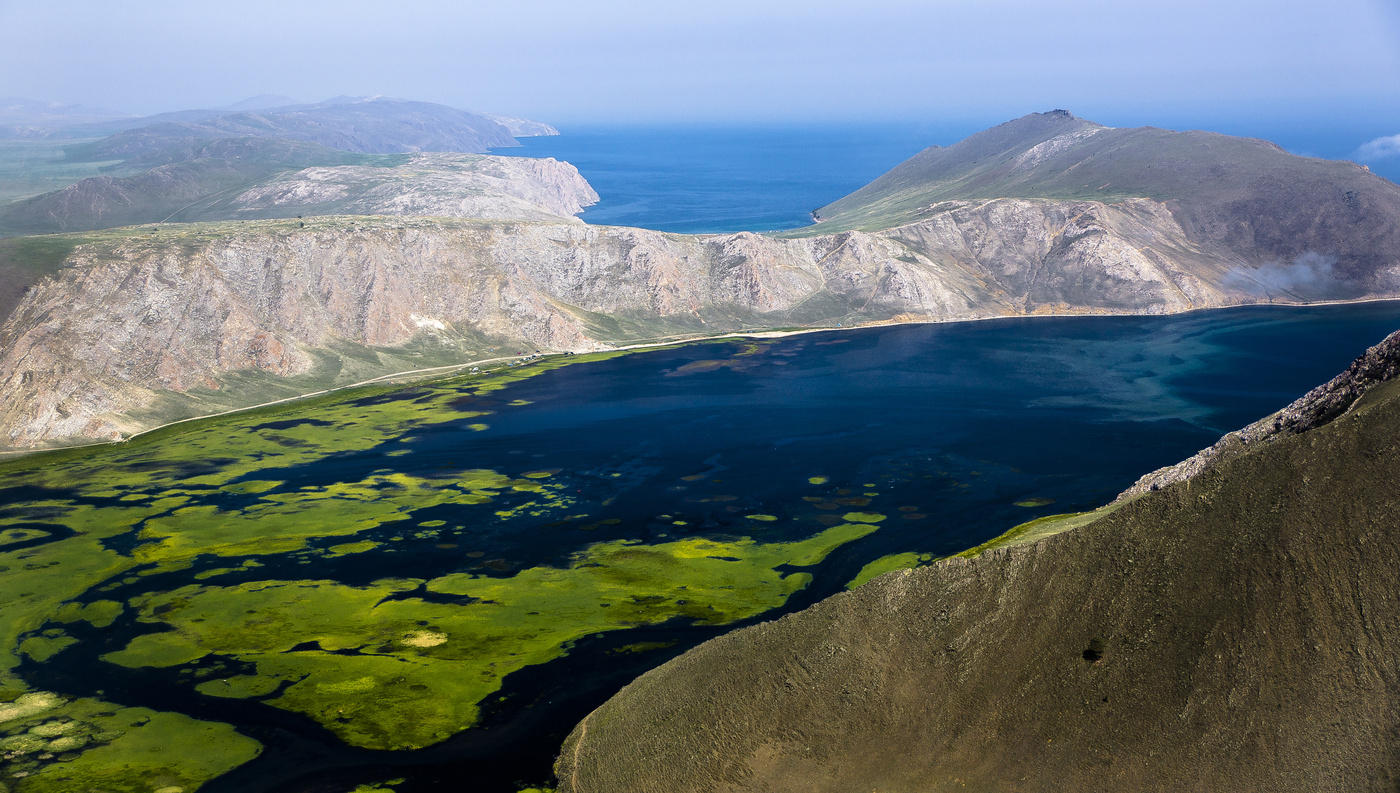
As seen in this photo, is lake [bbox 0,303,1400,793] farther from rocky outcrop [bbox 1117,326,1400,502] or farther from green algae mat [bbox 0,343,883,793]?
rocky outcrop [bbox 1117,326,1400,502]

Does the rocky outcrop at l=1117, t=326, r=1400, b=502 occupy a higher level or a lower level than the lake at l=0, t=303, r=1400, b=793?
higher

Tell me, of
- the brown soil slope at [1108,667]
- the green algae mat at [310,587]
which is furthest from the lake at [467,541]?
the brown soil slope at [1108,667]

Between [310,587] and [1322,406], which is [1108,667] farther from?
[310,587]

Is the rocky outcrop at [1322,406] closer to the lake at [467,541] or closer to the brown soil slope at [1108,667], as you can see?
the brown soil slope at [1108,667]

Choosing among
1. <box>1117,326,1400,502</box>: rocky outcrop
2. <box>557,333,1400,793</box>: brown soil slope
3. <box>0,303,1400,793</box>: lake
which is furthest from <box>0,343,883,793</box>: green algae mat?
<box>1117,326,1400,502</box>: rocky outcrop

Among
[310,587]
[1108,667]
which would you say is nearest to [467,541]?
[310,587]

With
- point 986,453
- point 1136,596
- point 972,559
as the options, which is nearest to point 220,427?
point 986,453
